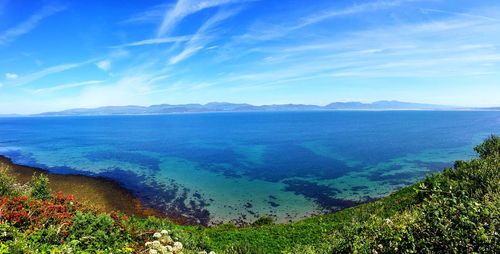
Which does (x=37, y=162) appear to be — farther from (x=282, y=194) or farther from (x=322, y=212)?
(x=322, y=212)

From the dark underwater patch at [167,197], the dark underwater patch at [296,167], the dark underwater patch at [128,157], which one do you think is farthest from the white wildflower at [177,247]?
the dark underwater patch at [128,157]

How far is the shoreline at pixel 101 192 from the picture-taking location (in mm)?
40156

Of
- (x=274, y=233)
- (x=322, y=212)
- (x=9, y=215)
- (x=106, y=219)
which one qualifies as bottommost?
(x=322, y=212)

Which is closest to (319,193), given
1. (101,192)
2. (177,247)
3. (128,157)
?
(177,247)

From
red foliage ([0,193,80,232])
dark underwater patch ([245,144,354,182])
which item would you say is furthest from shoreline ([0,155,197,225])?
red foliage ([0,193,80,232])

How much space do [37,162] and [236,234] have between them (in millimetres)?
75188

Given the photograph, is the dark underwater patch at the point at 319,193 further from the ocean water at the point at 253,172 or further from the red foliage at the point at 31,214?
the red foliage at the point at 31,214

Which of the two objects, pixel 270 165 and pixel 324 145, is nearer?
pixel 270 165

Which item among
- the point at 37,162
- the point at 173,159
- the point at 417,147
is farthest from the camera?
the point at 417,147

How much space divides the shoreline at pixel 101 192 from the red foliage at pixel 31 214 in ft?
85.0

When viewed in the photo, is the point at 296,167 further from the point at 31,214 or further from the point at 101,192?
the point at 31,214

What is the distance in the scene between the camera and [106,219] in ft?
41.6

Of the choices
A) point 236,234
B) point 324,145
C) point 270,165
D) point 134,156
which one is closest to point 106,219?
point 236,234

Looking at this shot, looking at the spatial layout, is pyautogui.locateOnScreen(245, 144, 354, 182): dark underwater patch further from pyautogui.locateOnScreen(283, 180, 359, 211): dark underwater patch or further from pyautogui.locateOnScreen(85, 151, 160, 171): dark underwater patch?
pyautogui.locateOnScreen(85, 151, 160, 171): dark underwater patch
